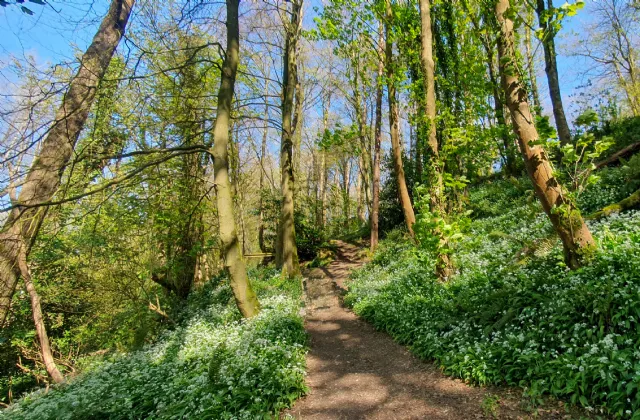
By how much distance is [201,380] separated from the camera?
14.9ft

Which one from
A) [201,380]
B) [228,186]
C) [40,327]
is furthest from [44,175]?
[40,327]

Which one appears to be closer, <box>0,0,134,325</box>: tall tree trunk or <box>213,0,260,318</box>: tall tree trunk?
<box>0,0,134,325</box>: tall tree trunk

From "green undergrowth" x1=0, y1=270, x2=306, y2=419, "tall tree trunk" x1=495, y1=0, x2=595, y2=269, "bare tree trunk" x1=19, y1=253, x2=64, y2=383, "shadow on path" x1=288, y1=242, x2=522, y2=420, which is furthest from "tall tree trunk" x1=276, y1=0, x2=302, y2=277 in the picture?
"tall tree trunk" x1=495, y1=0, x2=595, y2=269

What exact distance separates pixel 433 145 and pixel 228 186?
172 inches

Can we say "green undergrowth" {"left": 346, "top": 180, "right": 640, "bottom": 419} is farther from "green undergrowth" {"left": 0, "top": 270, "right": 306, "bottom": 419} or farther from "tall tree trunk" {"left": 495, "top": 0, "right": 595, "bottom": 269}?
"green undergrowth" {"left": 0, "top": 270, "right": 306, "bottom": 419}

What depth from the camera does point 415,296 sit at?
6676 mm

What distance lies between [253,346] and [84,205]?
3.75 m

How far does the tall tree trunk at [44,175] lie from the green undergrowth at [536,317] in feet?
17.1

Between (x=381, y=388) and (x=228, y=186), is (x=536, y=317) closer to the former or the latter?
(x=381, y=388)

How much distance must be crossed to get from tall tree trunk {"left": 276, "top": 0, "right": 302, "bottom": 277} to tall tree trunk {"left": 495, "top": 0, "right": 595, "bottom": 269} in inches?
305

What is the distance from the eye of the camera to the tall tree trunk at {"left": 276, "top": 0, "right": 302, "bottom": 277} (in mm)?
11594

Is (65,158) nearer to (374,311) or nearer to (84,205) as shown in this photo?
(84,205)

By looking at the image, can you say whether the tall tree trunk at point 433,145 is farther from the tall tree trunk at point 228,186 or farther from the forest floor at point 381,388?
the tall tree trunk at point 228,186

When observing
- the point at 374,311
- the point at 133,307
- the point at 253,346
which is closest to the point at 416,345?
the point at 374,311
